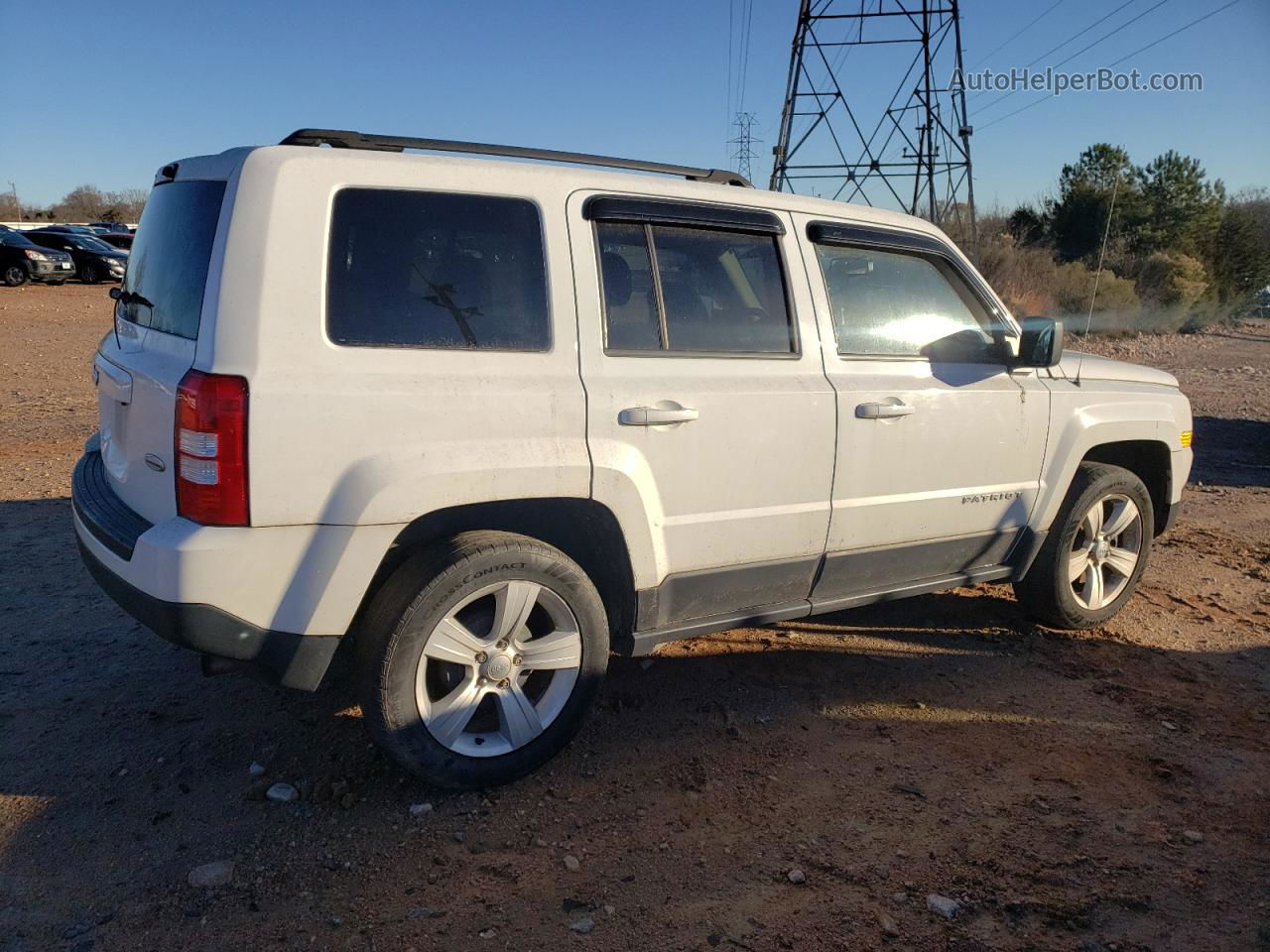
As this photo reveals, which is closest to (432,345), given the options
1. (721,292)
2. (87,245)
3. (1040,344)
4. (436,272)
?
(436,272)

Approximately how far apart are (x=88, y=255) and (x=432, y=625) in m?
32.0

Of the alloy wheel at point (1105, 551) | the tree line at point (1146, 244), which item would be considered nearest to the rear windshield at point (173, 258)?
the alloy wheel at point (1105, 551)

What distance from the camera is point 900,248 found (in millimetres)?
4215

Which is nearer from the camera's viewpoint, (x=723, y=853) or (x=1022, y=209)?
(x=723, y=853)

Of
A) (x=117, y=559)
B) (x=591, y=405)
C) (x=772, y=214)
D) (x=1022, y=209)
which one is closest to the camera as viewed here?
(x=117, y=559)

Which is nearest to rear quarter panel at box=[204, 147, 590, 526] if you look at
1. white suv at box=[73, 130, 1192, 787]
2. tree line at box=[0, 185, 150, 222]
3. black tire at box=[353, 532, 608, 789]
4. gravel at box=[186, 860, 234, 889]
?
white suv at box=[73, 130, 1192, 787]

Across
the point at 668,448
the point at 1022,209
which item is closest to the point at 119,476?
the point at 668,448

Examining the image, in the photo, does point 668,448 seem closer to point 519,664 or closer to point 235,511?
point 519,664

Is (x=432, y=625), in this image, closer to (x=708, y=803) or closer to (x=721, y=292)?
(x=708, y=803)

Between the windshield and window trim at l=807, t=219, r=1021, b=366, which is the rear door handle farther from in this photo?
the windshield

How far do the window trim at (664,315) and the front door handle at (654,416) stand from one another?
209 millimetres

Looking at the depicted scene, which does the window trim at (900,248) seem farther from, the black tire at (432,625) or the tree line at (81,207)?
the tree line at (81,207)

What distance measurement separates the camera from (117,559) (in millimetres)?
3043

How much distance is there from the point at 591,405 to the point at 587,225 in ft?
2.12
